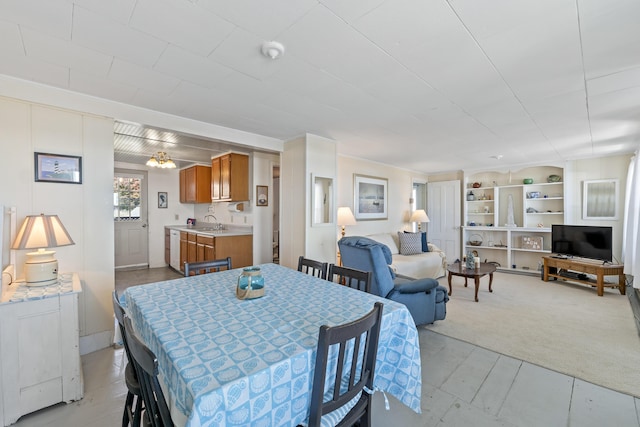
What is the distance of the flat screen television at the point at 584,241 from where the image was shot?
4535mm

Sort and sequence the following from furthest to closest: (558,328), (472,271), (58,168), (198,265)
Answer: (472,271) → (558,328) → (58,168) → (198,265)

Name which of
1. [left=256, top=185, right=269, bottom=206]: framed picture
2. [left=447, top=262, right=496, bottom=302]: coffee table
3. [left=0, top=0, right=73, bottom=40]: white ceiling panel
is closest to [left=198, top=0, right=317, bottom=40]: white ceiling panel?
[left=0, top=0, right=73, bottom=40]: white ceiling panel

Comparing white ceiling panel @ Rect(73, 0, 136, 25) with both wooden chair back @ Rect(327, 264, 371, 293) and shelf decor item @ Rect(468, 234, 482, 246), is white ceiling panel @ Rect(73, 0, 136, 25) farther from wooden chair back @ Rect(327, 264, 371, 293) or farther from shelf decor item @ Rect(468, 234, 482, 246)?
shelf decor item @ Rect(468, 234, 482, 246)

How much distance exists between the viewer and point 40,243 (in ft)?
6.68

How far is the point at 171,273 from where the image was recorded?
5715mm

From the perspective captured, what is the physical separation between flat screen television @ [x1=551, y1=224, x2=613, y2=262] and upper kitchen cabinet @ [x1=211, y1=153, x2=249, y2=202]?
19.1ft

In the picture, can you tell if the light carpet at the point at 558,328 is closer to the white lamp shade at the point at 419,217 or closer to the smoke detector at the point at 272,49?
the white lamp shade at the point at 419,217

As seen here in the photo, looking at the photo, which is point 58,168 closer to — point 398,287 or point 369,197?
point 398,287

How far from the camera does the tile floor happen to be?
176 cm

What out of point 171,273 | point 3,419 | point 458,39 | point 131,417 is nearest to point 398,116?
point 458,39

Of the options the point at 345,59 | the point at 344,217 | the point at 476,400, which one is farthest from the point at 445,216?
the point at 345,59

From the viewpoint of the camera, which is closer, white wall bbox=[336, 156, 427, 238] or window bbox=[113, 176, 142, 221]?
white wall bbox=[336, 156, 427, 238]

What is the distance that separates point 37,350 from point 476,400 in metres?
3.00

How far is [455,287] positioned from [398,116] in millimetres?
3263
